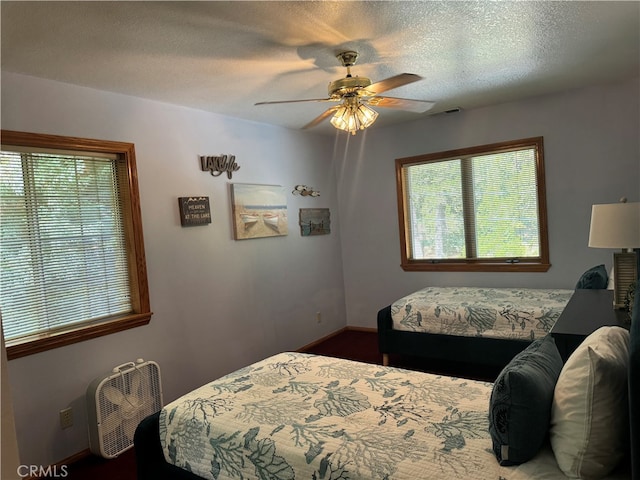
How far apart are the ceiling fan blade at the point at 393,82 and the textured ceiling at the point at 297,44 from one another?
0.29 m

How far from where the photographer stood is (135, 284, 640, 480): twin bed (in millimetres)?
1424

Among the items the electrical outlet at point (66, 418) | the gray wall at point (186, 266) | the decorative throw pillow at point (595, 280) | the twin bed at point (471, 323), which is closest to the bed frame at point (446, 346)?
the twin bed at point (471, 323)

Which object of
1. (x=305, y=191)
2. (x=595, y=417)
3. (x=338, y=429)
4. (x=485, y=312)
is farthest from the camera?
(x=305, y=191)

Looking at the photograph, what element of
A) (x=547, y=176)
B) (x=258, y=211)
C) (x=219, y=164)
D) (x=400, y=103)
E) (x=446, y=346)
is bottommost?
(x=446, y=346)

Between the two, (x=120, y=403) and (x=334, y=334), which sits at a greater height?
(x=120, y=403)

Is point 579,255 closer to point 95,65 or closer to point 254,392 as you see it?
point 254,392

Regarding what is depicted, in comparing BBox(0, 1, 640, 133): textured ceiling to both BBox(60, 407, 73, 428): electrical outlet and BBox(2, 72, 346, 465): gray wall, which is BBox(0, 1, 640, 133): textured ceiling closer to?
BBox(2, 72, 346, 465): gray wall

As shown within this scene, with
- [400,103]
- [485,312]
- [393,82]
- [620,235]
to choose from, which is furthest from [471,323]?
[393,82]

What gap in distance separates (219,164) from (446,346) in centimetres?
260

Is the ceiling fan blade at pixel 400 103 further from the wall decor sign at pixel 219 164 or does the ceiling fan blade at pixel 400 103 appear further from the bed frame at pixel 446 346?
the bed frame at pixel 446 346

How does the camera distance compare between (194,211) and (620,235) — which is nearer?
(620,235)

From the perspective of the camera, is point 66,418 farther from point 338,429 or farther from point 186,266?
point 338,429

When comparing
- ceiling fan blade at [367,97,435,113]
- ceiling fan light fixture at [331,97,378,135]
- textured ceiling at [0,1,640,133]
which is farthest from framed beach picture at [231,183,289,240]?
ceiling fan blade at [367,97,435,113]

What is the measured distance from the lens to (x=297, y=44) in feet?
8.41
